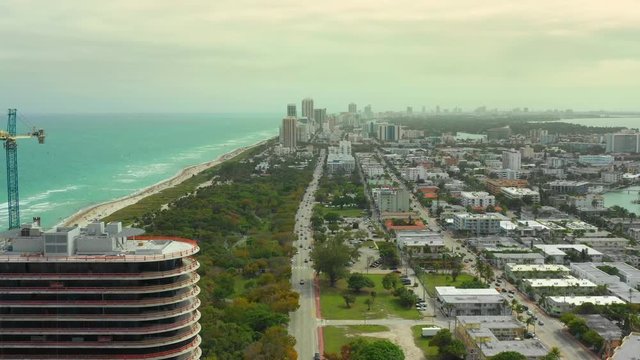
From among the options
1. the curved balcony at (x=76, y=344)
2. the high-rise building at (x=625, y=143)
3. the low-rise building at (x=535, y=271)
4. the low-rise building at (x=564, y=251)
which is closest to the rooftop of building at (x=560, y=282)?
the low-rise building at (x=535, y=271)

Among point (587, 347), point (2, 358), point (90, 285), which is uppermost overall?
point (90, 285)

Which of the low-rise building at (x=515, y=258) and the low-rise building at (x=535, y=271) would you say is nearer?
the low-rise building at (x=535, y=271)

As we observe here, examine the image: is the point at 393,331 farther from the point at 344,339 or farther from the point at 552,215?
the point at 552,215

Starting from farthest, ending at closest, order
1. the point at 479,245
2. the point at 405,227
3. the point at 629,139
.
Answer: the point at 629,139
the point at 405,227
the point at 479,245

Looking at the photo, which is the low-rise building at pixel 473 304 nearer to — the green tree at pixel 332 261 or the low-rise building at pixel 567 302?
the low-rise building at pixel 567 302

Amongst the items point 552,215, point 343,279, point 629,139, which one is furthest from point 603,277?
point 629,139

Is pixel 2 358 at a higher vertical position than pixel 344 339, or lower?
higher

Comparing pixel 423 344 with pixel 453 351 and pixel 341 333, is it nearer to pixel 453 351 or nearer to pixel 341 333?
pixel 453 351

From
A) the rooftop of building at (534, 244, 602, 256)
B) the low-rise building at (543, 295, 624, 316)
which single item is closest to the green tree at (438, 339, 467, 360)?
the low-rise building at (543, 295, 624, 316)
